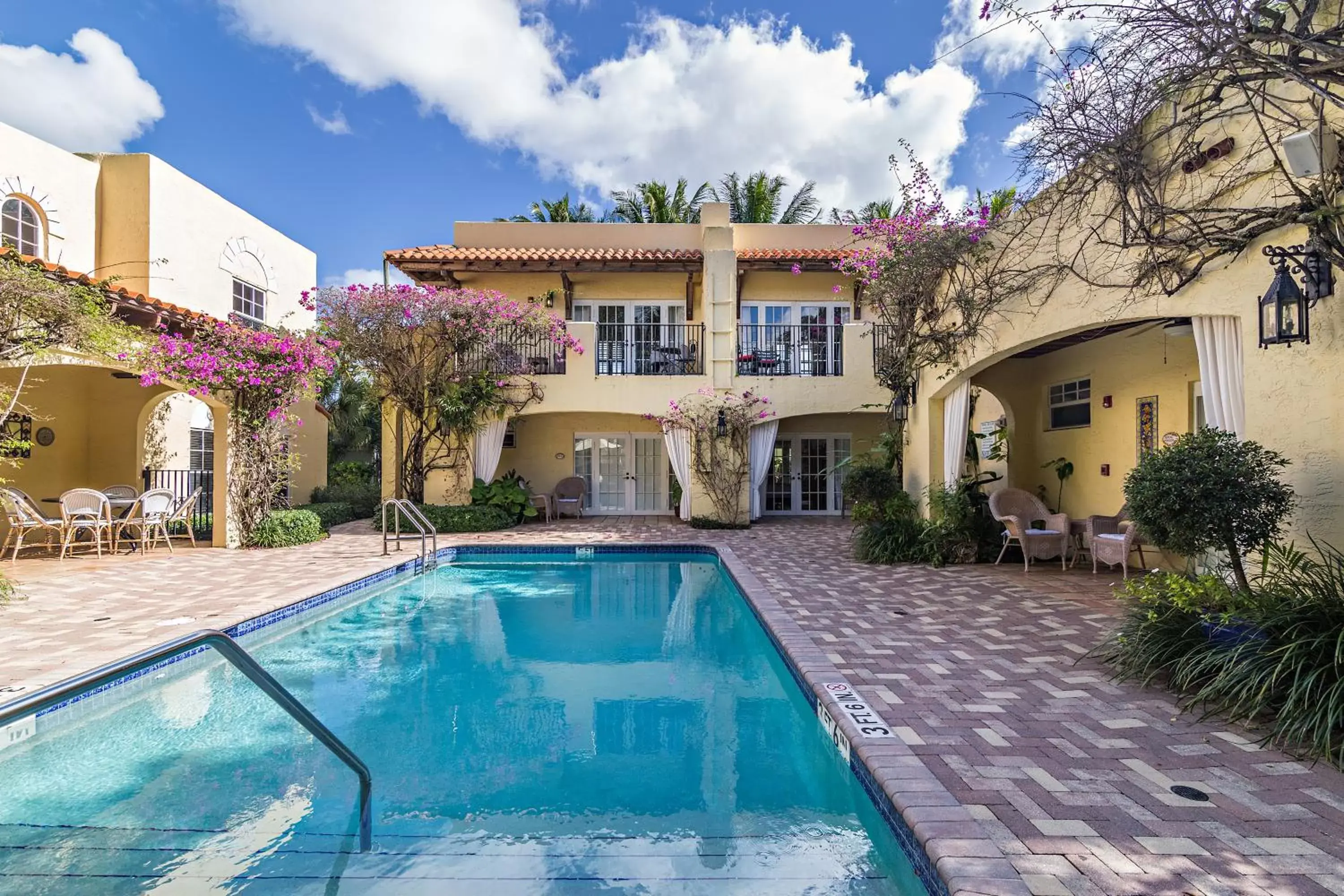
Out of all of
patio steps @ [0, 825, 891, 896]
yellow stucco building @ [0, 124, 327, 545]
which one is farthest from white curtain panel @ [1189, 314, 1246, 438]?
yellow stucco building @ [0, 124, 327, 545]

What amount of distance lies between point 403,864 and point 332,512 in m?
12.9

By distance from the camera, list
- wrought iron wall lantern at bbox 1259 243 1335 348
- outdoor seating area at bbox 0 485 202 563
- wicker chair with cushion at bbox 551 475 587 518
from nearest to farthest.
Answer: wrought iron wall lantern at bbox 1259 243 1335 348, outdoor seating area at bbox 0 485 202 563, wicker chair with cushion at bbox 551 475 587 518

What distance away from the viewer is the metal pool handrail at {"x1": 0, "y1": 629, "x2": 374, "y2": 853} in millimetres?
1713

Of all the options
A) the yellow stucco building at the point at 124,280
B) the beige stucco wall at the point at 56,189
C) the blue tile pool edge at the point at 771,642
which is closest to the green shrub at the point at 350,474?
the yellow stucco building at the point at 124,280

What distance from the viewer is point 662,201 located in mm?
21016

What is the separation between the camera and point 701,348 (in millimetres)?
14633

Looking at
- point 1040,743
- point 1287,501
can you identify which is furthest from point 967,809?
point 1287,501

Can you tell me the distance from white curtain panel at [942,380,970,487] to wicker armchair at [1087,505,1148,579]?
179cm

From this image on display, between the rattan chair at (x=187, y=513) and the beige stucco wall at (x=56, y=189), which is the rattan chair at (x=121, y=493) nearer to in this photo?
the rattan chair at (x=187, y=513)

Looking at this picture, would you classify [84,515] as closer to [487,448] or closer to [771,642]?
[487,448]

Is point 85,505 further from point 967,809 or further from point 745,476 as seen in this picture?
point 967,809

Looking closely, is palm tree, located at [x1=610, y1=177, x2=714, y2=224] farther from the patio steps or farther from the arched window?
the patio steps

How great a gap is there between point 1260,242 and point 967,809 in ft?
15.1

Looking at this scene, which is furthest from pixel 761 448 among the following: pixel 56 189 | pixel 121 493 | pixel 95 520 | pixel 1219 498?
pixel 56 189
